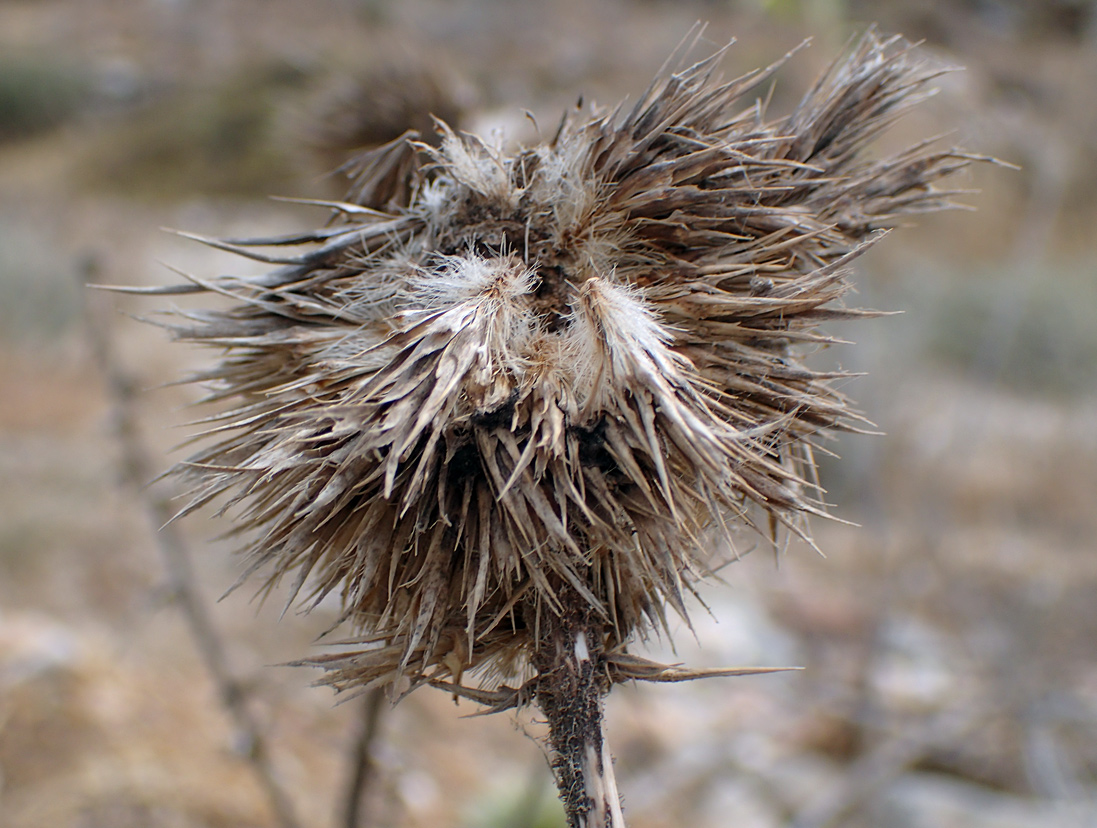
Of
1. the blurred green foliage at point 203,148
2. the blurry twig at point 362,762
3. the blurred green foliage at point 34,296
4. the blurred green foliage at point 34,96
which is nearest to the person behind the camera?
the blurry twig at point 362,762

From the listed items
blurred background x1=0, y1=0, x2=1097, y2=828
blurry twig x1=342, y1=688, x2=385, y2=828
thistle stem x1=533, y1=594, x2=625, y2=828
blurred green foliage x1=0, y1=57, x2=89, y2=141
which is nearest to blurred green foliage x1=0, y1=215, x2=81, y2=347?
blurred background x1=0, y1=0, x2=1097, y2=828

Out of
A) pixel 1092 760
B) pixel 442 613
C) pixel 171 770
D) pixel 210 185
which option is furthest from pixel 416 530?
Result: pixel 210 185

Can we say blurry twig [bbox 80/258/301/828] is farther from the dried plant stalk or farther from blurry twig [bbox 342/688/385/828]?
the dried plant stalk

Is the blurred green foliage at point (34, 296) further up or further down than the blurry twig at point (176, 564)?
further up

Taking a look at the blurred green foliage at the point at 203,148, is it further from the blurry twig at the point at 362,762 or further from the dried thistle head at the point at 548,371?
the dried thistle head at the point at 548,371

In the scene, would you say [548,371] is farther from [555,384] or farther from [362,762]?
[362,762]

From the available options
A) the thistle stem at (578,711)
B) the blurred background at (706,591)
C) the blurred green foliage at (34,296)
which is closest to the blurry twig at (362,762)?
the blurred background at (706,591)

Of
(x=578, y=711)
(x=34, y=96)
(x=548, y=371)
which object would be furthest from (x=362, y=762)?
(x=34, y=96)

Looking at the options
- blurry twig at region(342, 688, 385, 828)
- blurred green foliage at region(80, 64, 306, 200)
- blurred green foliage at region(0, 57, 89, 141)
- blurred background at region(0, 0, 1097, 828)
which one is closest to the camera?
blurry twig at region(342, 688, 385, 828)
